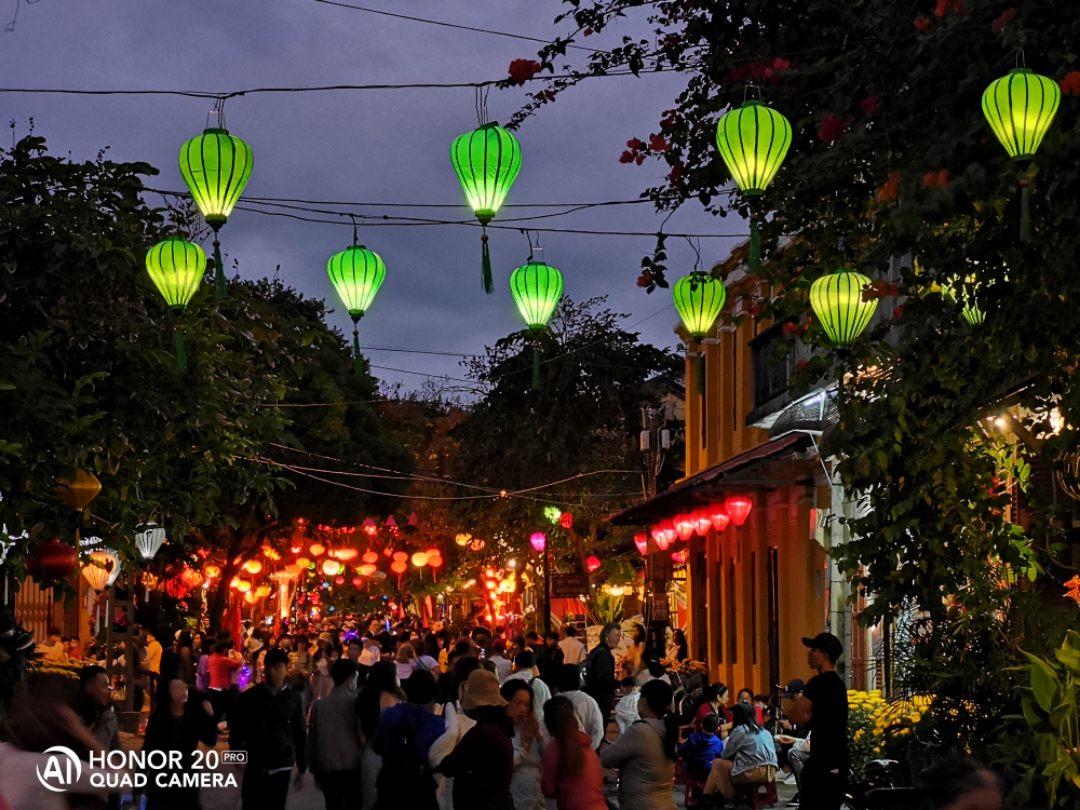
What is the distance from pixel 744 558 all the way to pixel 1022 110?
22.6 m

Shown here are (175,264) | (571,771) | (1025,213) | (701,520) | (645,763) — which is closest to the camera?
(1025,213)

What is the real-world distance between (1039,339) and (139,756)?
8.27 meters

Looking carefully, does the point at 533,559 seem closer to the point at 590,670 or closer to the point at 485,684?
the point at 590,670

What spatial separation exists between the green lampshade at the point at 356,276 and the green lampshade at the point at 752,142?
3968 millimetres

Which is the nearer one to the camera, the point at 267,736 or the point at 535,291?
the point at 267,736

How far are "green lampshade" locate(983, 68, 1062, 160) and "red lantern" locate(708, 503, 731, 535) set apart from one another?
64.6 feet

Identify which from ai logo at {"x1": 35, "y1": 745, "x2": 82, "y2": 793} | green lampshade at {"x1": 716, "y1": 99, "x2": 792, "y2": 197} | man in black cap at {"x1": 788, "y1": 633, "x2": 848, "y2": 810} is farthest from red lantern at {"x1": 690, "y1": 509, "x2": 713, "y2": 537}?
ai logo at {"x1": 35, "y1": 745, "x2": 82, "y2": 793}

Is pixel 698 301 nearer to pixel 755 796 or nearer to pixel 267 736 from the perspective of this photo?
pixel 267 736

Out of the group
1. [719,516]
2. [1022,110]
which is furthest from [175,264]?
[719,516]

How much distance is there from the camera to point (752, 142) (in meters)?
10.9

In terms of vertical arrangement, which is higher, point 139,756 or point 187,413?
point 187,413

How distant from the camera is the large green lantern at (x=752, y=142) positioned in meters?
10.8

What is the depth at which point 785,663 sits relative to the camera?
27.5 meters

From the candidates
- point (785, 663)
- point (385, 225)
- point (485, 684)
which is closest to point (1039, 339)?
point (485, 684)
